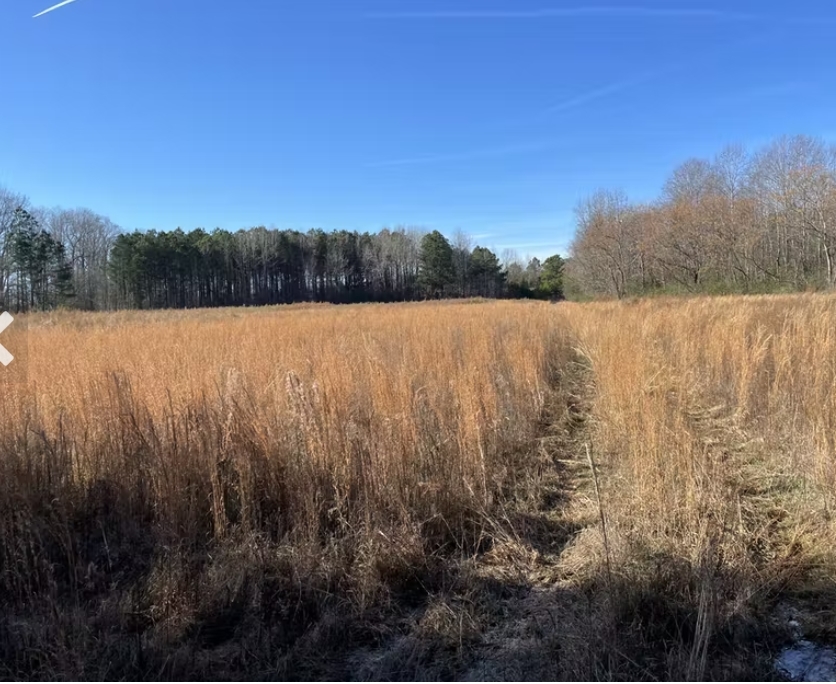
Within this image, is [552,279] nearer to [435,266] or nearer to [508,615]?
[435,266]

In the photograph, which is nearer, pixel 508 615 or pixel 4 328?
pixel 508 615

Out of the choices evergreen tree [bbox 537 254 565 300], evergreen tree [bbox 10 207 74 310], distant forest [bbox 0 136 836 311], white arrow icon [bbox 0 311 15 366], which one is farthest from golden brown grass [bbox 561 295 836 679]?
evergreen tree [bbox 537 254 565 300]

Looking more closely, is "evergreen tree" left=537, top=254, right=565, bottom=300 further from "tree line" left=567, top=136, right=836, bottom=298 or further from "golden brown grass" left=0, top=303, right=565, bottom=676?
"golden brown grass" left=0, top=303, right=565, bottom=676

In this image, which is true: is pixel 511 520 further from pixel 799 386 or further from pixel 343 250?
pixel 343 250

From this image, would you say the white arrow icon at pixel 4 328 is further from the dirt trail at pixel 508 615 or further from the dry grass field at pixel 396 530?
the dirt trail at pixel 508 615

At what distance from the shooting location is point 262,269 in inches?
2265

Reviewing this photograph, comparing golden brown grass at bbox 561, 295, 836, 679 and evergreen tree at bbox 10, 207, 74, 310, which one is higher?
evergreen tree at bbox 10, 207, 74, 310

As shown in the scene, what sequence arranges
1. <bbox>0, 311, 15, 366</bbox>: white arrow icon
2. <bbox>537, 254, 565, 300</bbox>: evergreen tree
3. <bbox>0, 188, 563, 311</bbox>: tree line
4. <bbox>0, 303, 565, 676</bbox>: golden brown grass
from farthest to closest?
<bbox>537, 254, 565, 300</bbox>: evergreen tree → <bbox>0, 188, 563, 311</bbox>: tree line → <bbox>0, 311, 15, 366</bbox>: white arrow icon → <bbox>0, 303, 565, 676</bbox>: golden brown grass

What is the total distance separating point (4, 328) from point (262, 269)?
56959mm

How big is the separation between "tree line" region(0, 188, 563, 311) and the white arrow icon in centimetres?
3790

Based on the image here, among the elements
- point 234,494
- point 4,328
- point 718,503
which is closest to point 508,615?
point 718,503

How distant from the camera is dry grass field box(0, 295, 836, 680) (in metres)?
1.70

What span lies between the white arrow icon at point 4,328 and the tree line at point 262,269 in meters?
37.9

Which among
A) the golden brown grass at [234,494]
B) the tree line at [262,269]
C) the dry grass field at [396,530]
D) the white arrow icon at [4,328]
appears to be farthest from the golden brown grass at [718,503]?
the tree line at [262,269]
